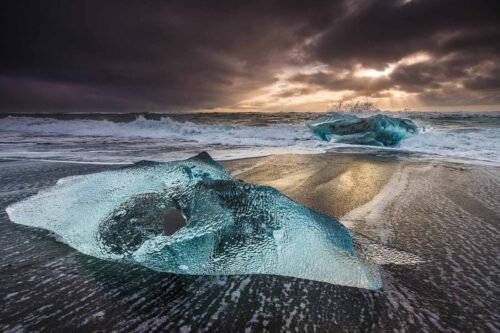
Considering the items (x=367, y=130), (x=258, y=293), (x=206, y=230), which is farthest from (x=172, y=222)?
(x=367, y=130)

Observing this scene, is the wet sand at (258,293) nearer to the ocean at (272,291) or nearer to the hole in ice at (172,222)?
the ocean at (272,291)

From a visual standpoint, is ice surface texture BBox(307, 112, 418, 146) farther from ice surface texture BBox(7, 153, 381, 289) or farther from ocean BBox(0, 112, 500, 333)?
ice surface texture BBox(7, 153, 381, 289)

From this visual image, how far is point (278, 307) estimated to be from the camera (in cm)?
108

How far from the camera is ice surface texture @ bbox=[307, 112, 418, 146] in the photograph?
9672 mm

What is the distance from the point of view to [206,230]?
132 centimetres

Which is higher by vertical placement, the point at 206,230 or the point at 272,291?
the point at 206,230

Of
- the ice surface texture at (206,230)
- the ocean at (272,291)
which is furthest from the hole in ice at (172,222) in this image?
the ocean at (272,291)

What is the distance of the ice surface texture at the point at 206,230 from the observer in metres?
1.29

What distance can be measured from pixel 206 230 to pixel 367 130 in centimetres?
949

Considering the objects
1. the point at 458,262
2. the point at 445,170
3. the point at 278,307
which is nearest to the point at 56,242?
the point at 278,307

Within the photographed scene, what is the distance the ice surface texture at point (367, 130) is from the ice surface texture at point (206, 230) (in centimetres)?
874

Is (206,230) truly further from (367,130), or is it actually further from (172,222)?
(367,130)

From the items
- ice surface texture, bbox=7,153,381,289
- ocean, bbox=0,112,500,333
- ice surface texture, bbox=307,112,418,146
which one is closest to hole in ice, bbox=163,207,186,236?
ice surface texture, bbox=7,153,381,289

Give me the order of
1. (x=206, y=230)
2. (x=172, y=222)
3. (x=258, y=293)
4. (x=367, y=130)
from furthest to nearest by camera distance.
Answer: (x=367, y=130)
(x=172, y=222)
(x=206, y=230)
(x=258, y=293)
